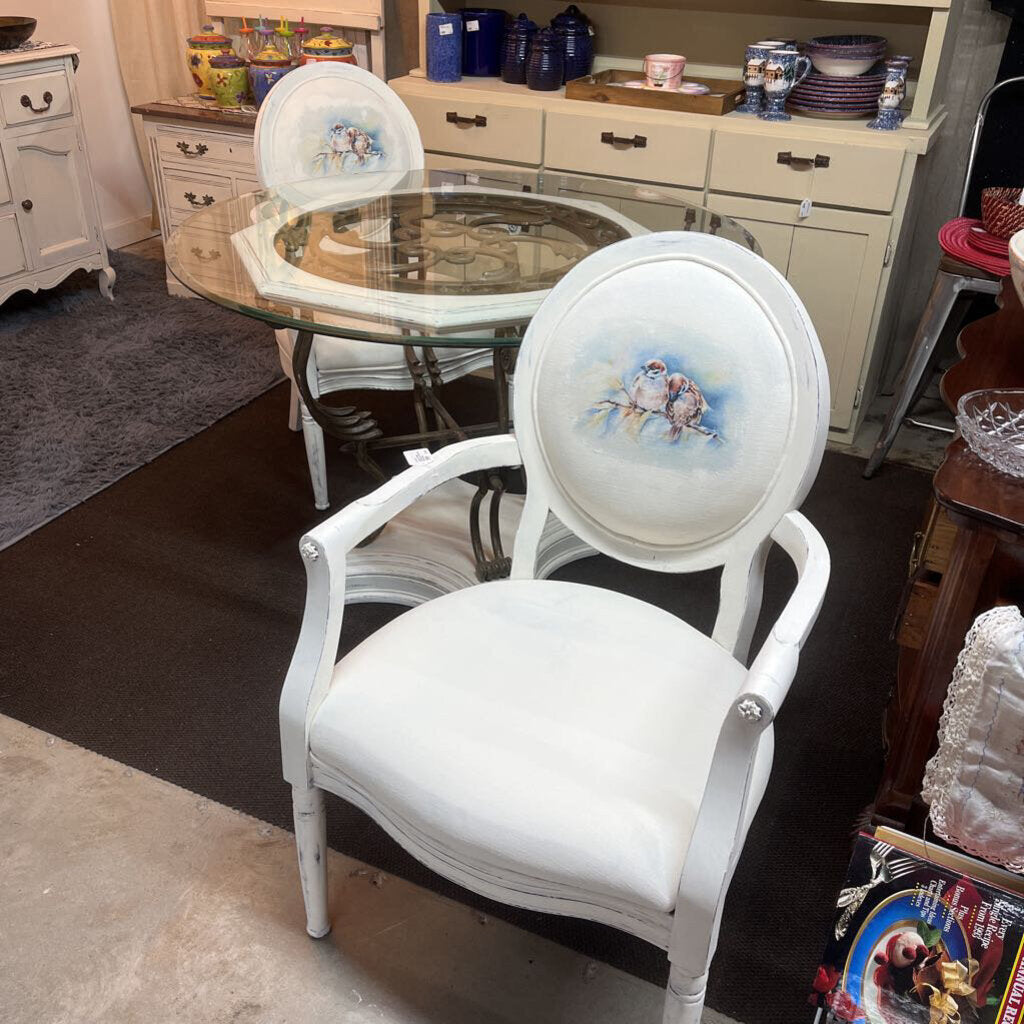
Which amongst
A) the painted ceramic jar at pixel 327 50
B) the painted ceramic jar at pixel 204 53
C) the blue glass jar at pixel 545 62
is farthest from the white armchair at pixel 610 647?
the painted ceramic jar at pixel 204 53

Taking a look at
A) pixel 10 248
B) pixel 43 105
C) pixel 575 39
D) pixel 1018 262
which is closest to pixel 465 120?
pixel 575 39

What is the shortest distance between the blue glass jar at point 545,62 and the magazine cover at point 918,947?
2.38 m

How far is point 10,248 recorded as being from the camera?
3242 millimetres

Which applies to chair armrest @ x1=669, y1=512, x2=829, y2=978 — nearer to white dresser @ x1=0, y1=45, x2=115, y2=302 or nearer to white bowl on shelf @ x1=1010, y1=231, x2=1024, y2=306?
white bowl on shelf @ x1=1010, y1=231, x2=1024, y2=306

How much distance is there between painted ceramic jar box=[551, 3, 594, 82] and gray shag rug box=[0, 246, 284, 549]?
48.5 inches

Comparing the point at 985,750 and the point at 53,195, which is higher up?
the point at 985,750

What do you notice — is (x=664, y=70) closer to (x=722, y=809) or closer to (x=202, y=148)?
(x=202, y=148)

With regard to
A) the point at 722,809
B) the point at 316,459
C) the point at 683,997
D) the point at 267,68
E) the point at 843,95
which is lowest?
the point at 316,459

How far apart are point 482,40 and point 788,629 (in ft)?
8.21

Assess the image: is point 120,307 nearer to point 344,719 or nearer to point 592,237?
point 592,237

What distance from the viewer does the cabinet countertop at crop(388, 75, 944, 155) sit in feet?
8.05

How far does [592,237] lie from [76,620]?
1245 millimetres

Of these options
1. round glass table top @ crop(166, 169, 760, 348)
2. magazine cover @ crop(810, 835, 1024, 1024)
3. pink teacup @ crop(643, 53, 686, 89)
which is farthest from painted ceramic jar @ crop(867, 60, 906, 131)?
magazine cover @ crop(810, 835, 1024, 1024)

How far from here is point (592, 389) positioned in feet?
4.27
